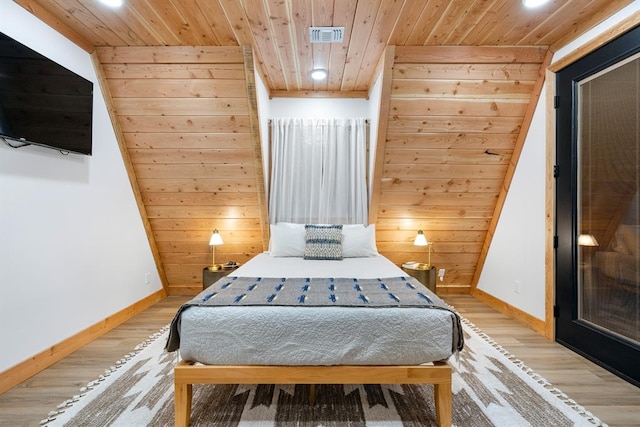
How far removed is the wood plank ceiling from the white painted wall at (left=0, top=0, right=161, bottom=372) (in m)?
0.20

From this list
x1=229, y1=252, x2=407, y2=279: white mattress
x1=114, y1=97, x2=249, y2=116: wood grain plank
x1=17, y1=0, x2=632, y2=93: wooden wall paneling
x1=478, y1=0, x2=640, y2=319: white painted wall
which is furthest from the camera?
x1=114, y1=97, x2=249, y2=116: wood grain plank

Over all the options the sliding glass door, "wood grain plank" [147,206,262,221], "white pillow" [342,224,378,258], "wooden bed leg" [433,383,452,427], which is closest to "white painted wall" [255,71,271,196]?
"wood grain plank" [147,206,262,221]

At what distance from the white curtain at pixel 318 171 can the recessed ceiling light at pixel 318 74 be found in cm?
50

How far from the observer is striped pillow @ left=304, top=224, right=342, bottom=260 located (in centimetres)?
307

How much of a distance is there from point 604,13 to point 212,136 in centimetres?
318

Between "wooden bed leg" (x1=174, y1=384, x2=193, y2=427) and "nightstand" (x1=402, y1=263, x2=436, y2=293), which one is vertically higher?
"nightstand" (x1=402, y1=263, x2=436, y2=293)

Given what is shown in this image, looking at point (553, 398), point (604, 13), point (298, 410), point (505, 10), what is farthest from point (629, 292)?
point (298, 410)

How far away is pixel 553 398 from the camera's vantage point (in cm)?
183

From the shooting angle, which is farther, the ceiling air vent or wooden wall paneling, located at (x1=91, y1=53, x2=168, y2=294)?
wooden wall paneling, located at (x1=91, y1=53, x2=168, y2=294)

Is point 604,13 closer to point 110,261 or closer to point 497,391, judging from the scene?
point 497,391

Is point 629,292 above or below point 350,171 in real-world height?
below

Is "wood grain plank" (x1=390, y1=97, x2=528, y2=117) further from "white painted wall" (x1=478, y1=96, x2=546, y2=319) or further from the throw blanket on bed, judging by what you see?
the throw blanket on bed

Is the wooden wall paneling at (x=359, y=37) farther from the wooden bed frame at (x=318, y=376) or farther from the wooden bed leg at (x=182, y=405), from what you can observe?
the wooden bed leg at (x=182, y=405)

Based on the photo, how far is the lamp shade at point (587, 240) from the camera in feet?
7.53
